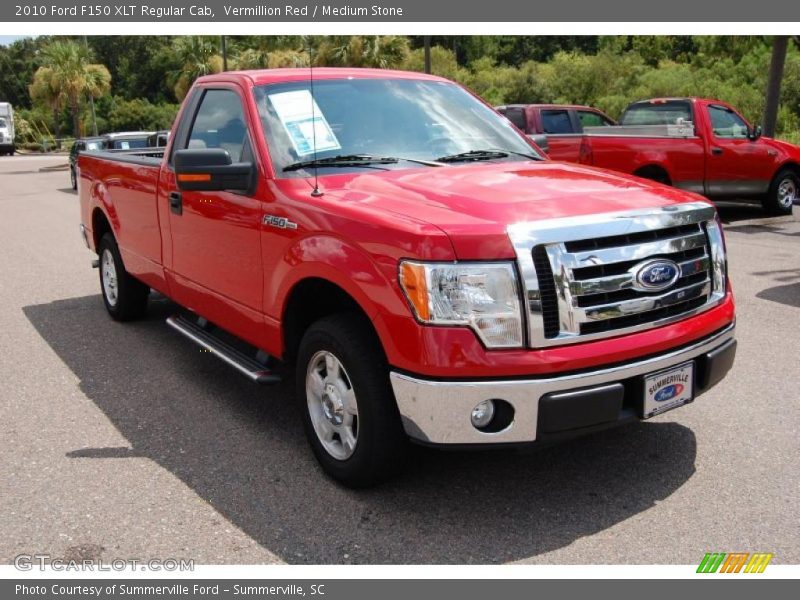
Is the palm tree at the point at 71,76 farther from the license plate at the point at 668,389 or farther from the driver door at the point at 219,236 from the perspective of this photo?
the license plate at the point at 668,389

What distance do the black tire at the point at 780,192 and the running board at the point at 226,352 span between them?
409 inches

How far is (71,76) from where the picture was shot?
43.8 metres

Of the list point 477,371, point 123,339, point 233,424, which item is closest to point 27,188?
point 123,339

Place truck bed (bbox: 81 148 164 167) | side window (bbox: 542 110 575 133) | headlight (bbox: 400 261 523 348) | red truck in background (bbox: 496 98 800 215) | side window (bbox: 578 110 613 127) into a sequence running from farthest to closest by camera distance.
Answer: side window (bbox: 578 110 613 127) < side window (bbox: 542 110 575 133) < red truck in background (bbox: 496 98 800 215) < truck bed (bbox: 81 148 164 167) < headlight (bbox: 400 261 523 348)

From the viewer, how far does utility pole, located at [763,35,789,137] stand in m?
16.1

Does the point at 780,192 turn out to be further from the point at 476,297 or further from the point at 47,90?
the point at 47,90

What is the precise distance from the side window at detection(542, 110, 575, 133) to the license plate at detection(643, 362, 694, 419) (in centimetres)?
1239

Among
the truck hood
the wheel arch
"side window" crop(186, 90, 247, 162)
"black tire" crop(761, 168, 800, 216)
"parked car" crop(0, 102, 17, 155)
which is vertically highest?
"side window" crop(186, 90, 247, 162)

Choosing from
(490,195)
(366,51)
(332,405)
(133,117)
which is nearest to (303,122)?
(490,195)

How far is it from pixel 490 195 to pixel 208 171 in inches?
57.2

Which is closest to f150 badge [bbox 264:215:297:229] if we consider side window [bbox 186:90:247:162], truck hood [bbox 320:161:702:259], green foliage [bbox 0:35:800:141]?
truck hood [bbox 320:161:702:259]

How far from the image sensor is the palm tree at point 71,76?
4378cm

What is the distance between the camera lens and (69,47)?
1746 inches

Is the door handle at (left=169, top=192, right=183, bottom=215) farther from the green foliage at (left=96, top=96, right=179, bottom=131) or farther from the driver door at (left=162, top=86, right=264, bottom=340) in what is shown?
the green foliage at (left=96, top=96, right=179, bottom=131)
